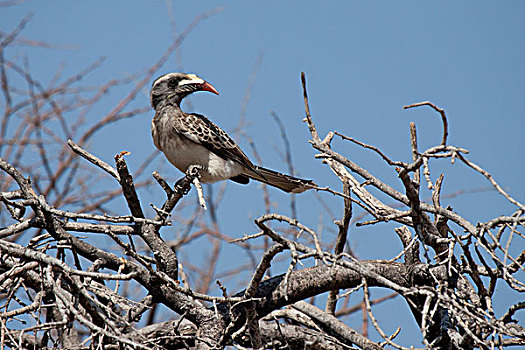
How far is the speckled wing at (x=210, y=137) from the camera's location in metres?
4.65

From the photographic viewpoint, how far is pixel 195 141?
464 cm

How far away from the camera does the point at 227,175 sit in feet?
15.8

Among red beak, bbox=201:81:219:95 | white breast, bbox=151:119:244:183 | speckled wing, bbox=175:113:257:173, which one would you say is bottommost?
white breast, bbox=151:119:244:183

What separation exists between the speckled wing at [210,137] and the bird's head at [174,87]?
0.68 ft

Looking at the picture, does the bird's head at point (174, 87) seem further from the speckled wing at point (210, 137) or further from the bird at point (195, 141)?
the speckled wing at point (210, 137)

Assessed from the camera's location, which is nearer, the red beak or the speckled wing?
the speckled wing

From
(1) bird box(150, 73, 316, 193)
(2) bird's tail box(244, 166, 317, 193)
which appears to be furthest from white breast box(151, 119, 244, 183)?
(2) bird's tail box(244, 166, 317, 193)

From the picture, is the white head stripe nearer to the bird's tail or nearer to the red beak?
the red beak

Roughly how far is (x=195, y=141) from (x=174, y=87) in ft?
2.03

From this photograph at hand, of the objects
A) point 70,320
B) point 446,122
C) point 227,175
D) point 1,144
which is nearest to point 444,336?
point 446,122

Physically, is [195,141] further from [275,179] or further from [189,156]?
[275,179]

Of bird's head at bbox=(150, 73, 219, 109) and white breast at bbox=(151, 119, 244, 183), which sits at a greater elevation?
bird's head at bbox=(150, 73, 219, 109)

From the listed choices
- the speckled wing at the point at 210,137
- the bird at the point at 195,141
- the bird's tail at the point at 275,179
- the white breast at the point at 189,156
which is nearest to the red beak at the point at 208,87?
the bird at the point at 195,141

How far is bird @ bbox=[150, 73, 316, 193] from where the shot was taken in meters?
4.66
